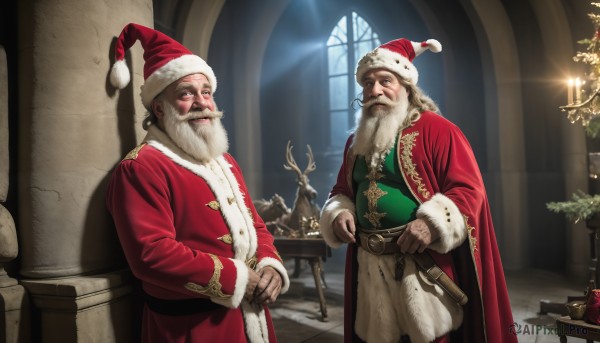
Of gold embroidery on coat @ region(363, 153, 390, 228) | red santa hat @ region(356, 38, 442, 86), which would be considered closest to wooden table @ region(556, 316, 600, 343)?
gold embroidery on coat @ region(363, 153, 390, 228)

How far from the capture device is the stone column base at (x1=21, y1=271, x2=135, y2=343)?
175 cm

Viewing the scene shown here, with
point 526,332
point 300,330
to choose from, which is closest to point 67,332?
point 300,330

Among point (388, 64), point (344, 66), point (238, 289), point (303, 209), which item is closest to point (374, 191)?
point (388, 64)

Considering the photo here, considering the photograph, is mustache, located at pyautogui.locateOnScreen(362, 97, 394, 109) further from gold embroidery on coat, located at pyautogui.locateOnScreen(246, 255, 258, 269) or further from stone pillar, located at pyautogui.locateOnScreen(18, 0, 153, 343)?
stone pillar, located at pyautogui.locateOnScreen(18, 0, 153, 343)

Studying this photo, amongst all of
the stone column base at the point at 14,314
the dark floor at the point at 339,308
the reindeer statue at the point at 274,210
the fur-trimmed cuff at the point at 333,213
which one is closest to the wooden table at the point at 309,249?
the dark floor at the point at 339,308

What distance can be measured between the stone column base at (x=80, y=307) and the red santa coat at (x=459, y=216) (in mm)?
1247

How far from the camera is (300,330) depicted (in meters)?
4.34

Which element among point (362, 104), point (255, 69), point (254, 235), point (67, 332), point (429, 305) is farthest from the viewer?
point (255, 69)

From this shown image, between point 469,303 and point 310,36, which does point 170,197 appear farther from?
point 310,36

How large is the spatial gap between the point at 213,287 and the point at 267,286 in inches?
9.5

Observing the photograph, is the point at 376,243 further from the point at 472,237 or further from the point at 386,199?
the point at 472,237

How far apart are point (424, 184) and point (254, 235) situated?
0.81m

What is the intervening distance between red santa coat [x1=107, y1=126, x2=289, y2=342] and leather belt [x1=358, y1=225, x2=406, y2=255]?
1.68ft

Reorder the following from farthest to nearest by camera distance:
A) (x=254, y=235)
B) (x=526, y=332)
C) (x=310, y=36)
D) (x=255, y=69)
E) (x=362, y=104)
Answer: (x=310, y=36)
(x=255, y=69)
(x=526, y=332)
(x=362, y=104)
(x=254, y=235)
